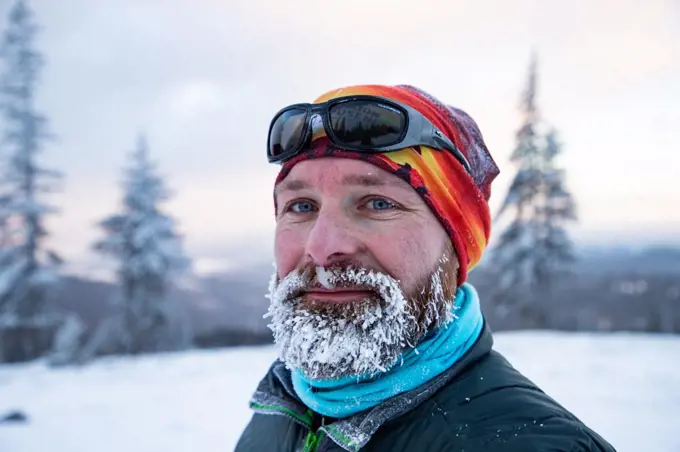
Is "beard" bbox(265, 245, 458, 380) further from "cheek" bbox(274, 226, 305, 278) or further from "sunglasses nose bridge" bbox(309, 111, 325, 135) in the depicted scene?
"sunglasses nose bridge" bbox(309, 111, 325, 135)

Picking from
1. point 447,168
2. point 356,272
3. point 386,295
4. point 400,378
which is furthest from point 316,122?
point 400,378

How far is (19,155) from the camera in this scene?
15422 mm

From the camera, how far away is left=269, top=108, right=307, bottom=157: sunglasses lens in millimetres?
1945

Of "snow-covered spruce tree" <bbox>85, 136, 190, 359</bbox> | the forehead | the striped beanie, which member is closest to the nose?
the forehead

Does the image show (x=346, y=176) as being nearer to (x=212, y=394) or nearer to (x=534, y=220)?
(x=212, y=394)

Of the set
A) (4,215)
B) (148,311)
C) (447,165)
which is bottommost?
(148,311)

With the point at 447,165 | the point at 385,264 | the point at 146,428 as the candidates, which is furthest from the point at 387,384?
the point at 146,428

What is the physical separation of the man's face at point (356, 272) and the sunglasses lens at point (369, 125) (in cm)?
10

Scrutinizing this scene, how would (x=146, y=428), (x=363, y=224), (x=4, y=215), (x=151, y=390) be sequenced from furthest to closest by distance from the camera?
(x=4, y=215)
(x=151, y=390)
(x=146, y=428)
(x=363, y=224)

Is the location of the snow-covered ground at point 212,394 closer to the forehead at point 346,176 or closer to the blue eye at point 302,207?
the blue eye at point 302,207

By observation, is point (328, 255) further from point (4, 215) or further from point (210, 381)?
point (4, 215)

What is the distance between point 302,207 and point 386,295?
0.52 metres

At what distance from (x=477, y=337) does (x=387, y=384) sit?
0.40 m

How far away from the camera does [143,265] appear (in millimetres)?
16375
